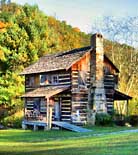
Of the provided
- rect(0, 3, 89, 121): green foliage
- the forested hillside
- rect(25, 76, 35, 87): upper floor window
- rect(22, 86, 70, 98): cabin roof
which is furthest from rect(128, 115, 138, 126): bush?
rect(0, 3, 89, 121): green foliage

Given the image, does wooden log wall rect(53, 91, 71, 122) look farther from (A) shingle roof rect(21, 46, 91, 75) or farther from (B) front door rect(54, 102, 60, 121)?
(A) shingle roof rect(21, 46, 91, 75)

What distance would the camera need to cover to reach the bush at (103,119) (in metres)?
42.2

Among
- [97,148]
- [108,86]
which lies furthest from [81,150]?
[108,86]

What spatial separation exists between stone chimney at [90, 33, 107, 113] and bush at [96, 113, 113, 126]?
930 mm

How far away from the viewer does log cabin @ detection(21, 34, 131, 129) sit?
42.5m

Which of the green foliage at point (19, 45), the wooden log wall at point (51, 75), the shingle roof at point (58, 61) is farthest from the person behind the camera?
the green foliage at point (19, 45)

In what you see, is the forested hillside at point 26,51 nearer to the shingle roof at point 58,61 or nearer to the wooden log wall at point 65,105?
the shingle roof at point 58,61

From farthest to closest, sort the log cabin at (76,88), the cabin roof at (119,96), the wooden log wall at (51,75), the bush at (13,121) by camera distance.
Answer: the bush at (13,121), the cabin roof at (119,96), the wooden log wall at (51,75), the log cabin at (76,88)

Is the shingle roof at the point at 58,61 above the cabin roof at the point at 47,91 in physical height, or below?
above

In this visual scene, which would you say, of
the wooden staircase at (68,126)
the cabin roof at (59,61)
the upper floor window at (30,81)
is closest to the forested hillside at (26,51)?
the upper floor window at (30,81)

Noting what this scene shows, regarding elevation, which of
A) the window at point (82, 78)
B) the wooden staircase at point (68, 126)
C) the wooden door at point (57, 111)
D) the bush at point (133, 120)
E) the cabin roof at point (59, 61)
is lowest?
the wooden staircase at point (68, 126)

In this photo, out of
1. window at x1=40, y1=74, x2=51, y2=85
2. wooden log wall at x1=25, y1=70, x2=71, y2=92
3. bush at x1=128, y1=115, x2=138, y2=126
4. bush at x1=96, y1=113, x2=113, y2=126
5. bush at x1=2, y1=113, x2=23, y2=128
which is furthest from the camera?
bush at x1=2, y1=113, x2=23, y2=128

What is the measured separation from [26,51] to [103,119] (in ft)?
66.8

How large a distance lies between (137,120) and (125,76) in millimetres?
21795
